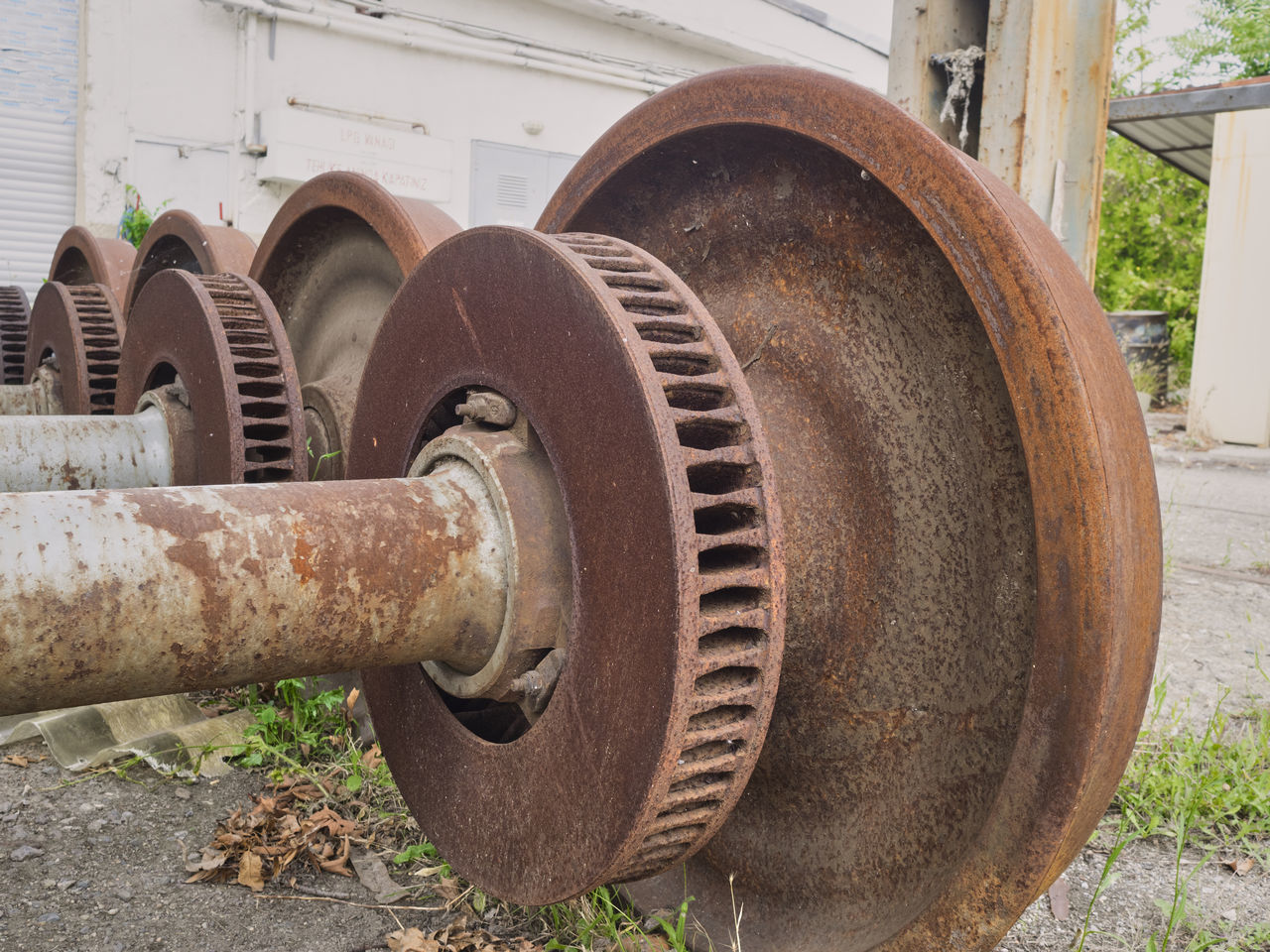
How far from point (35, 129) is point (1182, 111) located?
29.5 feet

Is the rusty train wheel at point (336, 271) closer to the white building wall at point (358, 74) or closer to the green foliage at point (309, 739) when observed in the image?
the green foliage at point (309, 739)

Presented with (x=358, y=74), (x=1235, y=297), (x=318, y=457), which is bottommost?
(x=318, y=457)

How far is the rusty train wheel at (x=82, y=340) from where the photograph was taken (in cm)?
354

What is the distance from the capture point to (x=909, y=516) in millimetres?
1582

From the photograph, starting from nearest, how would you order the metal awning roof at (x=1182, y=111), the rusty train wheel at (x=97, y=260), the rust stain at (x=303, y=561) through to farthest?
the rust stain at (x=303, y=561)
the rusty train wheel at (x=97, y=260)
the metal awning roof at (x=1182, y=111)

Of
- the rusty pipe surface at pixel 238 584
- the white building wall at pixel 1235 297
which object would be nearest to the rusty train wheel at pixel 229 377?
the rusty pipe surface at pixel 238 584

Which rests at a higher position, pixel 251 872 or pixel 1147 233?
pixel 1147 233

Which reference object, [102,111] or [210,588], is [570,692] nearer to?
[210,588]

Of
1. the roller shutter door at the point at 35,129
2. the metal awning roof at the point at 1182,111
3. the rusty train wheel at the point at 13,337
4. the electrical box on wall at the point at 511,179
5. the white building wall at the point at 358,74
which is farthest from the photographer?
the electrical box on wall at the point at 511,179

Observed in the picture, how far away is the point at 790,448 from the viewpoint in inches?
67.1

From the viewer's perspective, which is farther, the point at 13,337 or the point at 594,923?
the point at 13,337

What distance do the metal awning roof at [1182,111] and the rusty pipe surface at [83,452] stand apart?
430cm

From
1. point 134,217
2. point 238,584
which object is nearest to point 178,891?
point 238,584

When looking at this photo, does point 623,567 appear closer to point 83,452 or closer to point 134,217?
point 83,452
